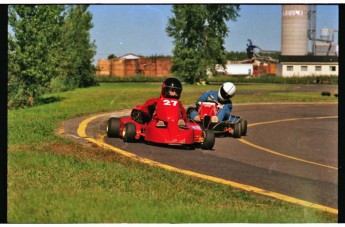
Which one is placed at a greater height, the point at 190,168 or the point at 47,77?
the point at 47,77

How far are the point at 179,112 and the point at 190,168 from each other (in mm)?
1939

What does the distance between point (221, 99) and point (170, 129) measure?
226 cm

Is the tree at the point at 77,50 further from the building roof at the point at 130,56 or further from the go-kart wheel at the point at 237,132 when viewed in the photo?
the go-kart wheel at the point at 237,132

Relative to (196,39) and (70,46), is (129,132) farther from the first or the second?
(196,39)

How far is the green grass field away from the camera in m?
5.59

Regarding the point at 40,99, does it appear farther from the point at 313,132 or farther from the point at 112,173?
the point at 313,132

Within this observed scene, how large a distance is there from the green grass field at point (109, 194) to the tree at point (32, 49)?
1182mm

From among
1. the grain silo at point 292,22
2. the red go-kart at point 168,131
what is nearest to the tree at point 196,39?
the red go-kart at point 168,131

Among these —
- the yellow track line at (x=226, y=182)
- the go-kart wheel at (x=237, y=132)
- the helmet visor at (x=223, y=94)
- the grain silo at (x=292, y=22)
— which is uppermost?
the grain silo at (x=292, y=22)

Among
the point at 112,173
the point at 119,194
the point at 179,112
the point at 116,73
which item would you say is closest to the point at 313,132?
the point at 179,112

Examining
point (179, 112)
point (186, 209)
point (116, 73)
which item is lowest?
point (186, 209)

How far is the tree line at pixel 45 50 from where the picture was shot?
9219 millimetres

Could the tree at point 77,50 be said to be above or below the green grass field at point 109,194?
above

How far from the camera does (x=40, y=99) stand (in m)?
12.0
